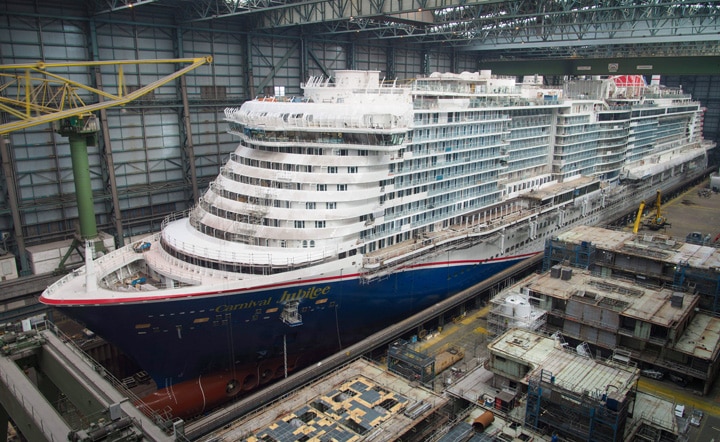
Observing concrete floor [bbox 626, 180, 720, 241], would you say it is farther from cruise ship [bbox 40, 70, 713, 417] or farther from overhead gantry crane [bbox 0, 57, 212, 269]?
overhead gantry crane [bbox 0, 57, 212, 269]

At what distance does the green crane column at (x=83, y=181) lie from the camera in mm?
24672

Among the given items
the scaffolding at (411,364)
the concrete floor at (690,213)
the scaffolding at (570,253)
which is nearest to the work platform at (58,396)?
the scaffolding at (411,364)

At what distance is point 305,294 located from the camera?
64.8 ft

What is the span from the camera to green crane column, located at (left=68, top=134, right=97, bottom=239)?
2467 cm

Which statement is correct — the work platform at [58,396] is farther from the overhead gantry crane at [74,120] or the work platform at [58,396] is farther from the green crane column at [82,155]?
the green crane column at [82,155]

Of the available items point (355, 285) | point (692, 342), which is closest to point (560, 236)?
point (692, 342)

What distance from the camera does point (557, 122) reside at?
34844mm

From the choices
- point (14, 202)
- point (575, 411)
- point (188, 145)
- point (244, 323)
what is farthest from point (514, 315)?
point (14, 202)

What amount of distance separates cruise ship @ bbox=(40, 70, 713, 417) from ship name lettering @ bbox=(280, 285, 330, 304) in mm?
53

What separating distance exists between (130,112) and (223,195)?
1474 centimetres

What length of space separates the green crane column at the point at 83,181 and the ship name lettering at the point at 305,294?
1294 centimetres

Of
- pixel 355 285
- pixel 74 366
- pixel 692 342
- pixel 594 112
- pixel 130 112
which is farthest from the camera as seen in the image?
pixel 594 112

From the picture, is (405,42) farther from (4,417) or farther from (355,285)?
(4,417)

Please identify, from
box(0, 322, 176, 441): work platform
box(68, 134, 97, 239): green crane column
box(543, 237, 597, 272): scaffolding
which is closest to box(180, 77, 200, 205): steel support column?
box(68, 134, 97, 239): green crane column
